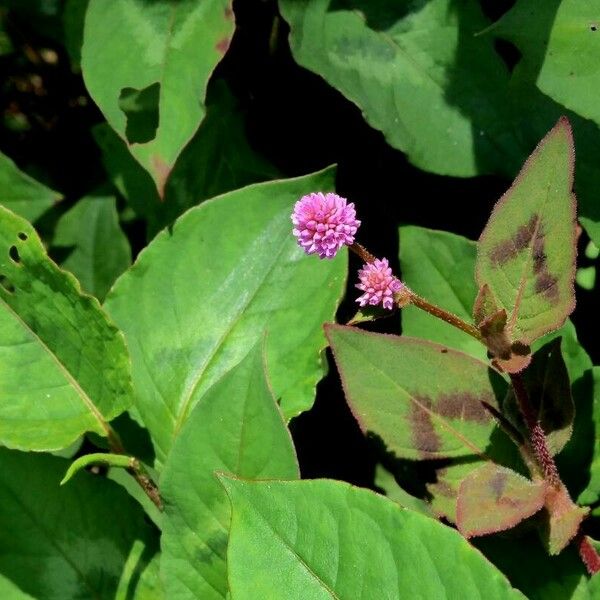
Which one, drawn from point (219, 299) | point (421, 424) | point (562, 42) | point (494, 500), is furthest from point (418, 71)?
point (494, 500)

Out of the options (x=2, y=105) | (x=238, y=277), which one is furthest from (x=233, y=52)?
(x=2, y=105)

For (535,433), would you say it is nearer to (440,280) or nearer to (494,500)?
(494,500)

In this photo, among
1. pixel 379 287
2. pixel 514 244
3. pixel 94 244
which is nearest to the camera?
pixel 379 287

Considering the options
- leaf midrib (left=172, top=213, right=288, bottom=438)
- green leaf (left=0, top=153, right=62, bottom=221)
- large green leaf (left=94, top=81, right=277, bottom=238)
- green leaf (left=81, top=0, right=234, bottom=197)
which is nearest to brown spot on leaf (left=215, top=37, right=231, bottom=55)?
green leaf (left=81, top=0, right=234, bottom=197)

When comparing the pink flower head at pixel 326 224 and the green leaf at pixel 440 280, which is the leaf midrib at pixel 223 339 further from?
the pink flower head at pixel 326 224

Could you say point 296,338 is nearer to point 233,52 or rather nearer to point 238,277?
point 238,277

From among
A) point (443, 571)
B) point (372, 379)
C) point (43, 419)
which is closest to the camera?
point (443, 571)
